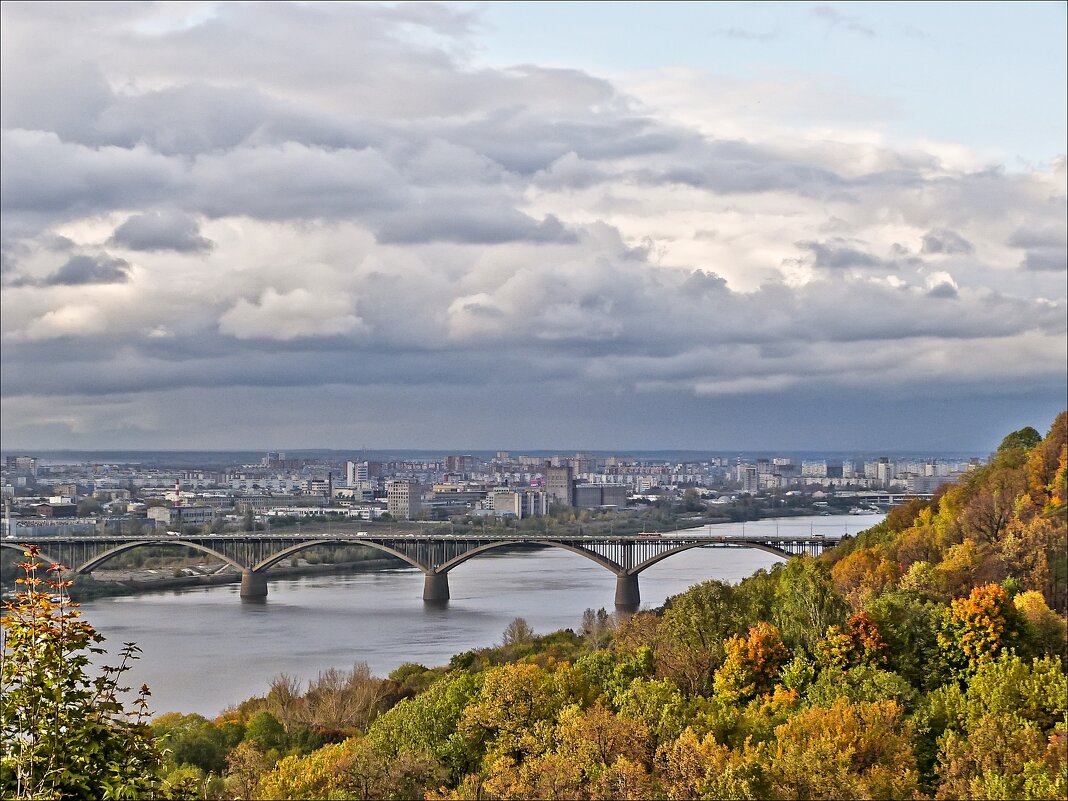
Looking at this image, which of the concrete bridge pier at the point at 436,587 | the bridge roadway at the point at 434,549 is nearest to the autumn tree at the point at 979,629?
the bridge roadway at the point at 434,549

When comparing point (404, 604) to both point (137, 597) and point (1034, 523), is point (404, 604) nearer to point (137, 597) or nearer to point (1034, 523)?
point (137, 597)

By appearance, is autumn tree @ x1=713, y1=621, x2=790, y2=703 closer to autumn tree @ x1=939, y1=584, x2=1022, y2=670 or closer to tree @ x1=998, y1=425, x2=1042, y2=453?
autumn tree @ x1=939, y1=584, x2=1022, y2=670

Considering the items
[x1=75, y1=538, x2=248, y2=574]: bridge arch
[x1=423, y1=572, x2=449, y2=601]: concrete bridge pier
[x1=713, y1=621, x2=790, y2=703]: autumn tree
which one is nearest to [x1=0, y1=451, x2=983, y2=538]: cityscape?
[x1=75, y1=538, x2=248, y2=574]: bridge arch

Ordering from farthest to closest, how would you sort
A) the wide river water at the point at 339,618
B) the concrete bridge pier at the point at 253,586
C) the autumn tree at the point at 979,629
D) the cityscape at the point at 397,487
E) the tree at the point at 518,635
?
the cityscape at the point at 397,487 < the concrete bridge pier at the point at 253,586 < the wide river water at the point at 339,618 < the tree at the point at 518,635 < the autumn tree at the point at 979,629

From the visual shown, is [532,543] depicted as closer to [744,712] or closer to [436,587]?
[436,587]

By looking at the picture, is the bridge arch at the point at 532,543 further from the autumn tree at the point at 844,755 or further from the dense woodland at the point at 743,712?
the autumn tree at the point at 844,755

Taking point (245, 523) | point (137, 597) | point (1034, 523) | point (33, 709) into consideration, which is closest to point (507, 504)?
point (245, 523)
